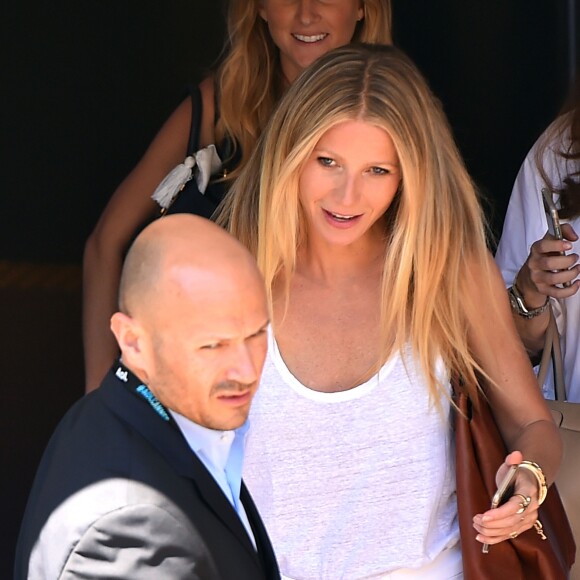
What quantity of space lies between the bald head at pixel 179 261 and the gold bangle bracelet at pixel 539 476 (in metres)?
0.89

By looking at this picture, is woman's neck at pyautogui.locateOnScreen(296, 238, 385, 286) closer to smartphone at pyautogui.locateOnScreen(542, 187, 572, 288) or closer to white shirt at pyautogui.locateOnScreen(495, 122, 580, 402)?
smartphone at pyautogui.locateOnScreen(542, 187, 572, 288)

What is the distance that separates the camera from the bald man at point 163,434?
1.82m

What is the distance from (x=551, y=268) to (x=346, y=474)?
701 mm

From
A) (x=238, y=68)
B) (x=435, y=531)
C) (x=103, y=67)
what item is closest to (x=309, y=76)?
(x=238, y=68)

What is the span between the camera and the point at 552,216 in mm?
3102

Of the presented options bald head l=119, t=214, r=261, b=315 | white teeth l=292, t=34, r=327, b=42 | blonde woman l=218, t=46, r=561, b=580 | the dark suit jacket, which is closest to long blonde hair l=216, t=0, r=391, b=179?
white teeth l=292, t=34, r=327, b=42

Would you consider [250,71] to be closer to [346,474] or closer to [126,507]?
[346,474]

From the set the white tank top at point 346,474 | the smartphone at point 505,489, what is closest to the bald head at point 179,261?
the white tank top at point 346,474

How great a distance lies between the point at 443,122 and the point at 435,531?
2.82 feet

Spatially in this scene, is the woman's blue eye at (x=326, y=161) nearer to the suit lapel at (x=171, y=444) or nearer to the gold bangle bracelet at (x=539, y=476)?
the gold bangle bracelet at (x=539, y=476)

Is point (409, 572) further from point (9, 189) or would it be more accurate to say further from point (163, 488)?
point (9, 189)

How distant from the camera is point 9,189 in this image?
4.23m

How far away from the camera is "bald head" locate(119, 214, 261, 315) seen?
6.53 feet

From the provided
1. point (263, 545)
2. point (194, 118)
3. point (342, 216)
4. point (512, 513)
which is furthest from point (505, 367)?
point (194, 118)
